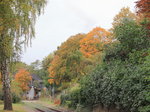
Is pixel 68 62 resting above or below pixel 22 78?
above

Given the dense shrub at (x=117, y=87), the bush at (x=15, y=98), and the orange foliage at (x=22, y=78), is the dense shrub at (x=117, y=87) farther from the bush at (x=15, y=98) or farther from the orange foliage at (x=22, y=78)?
the orange foliage at (x=22, y=78)

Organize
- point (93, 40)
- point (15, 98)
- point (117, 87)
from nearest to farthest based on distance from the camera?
point (117, 87) < point (93, 40) < point (15, 98)

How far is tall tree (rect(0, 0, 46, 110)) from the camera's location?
1010 cm

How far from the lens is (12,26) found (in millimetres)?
10430

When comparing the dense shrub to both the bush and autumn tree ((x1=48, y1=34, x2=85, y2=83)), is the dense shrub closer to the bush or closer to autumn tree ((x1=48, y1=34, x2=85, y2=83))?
autumn tree ((x1=48, y1=34, x2=85, y2=83))

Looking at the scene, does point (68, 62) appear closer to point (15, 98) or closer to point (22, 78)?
point (15, 98)

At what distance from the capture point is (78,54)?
2947cm

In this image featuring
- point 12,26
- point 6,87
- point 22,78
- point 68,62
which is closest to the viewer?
point 12,26

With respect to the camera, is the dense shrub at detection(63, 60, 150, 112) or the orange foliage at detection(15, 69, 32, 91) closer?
the dense shrub at detection(63, 60, 150, 112)

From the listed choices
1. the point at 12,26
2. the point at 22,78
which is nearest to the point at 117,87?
the point at 12,26

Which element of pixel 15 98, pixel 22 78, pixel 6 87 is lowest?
pixel 15 98

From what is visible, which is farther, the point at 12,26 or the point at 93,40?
the point at 93,40

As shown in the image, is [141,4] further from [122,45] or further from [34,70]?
[34,70]

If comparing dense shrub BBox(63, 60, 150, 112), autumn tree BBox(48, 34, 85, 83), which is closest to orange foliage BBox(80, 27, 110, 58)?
autumn tree BBox(48, 34, 85, 83)
